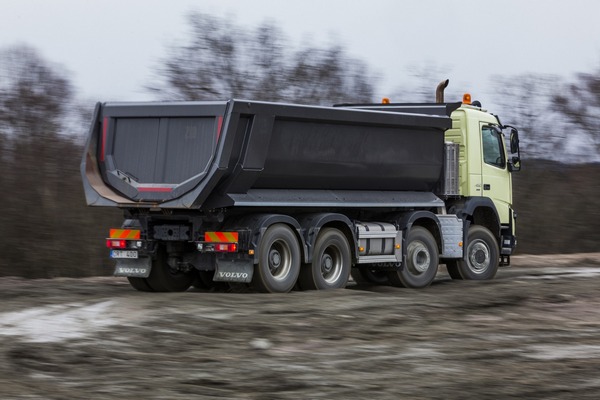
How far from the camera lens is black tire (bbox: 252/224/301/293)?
14.2 metres

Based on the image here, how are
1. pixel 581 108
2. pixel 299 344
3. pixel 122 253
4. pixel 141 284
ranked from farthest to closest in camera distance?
pixel 581 108 < pixel 141 284 < pixel 122 253 < pixel 299 344

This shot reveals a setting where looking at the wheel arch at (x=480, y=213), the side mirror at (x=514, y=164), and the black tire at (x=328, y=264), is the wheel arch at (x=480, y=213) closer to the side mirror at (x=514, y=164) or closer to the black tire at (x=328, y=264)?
the side mirror at (x=514, y=164)

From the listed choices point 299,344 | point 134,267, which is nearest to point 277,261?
point 134,267

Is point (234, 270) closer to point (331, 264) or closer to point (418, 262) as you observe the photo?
point (331, 264)

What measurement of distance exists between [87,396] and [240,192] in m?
6.46

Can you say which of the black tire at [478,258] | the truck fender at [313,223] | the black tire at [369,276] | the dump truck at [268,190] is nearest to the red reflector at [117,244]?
the dump truck at [268,190]

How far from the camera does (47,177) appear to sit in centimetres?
2153

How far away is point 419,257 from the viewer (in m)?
17.0

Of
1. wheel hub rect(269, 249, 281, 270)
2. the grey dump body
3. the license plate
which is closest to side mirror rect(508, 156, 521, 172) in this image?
the grey dump body

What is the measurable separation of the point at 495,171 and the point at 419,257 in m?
Answer: 2.45

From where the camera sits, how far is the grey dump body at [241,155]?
44.7ft

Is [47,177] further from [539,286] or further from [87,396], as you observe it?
[87,396]

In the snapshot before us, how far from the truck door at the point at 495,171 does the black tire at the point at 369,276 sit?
2319 mm

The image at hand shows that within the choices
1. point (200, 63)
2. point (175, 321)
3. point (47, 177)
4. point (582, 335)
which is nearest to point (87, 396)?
point (175, 321)
